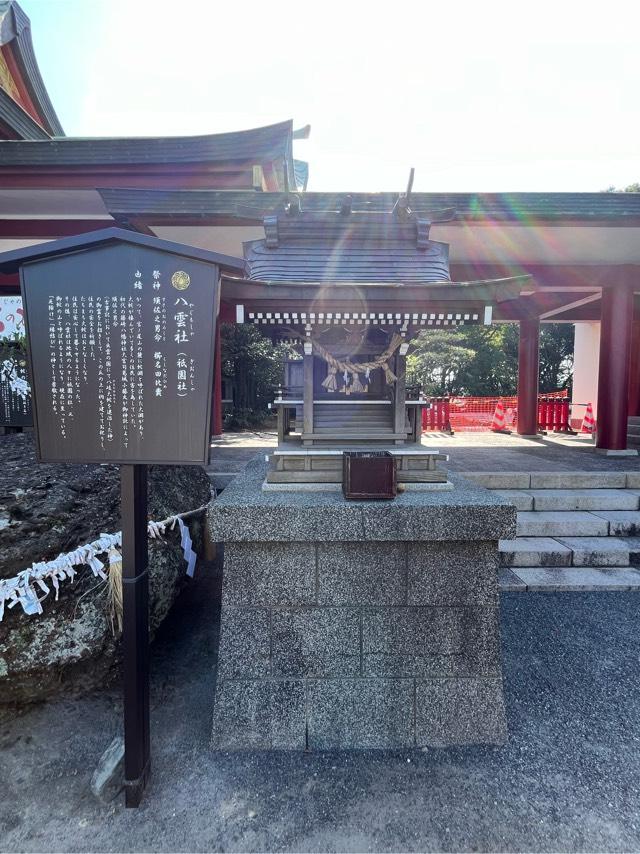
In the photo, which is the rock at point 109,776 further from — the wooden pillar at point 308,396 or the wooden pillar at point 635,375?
the wooden pillar at point 635,375

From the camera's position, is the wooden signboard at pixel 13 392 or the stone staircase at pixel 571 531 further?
the wooden signboard at pixel 13 392

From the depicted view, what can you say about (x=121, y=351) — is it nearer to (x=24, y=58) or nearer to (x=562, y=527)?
(x=562, y=527)

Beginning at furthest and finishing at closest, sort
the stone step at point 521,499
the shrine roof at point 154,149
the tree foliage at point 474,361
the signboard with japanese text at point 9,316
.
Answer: the tree foliage at point 474,361
the signboard with japanese text at point 9,316
the shrine roof at point 154,149
the stone step at point 521,499

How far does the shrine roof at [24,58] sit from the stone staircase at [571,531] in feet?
40.3

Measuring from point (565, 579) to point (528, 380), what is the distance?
8210mm

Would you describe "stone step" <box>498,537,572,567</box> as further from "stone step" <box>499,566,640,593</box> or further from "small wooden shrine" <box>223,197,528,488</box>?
"small wooden shrine" <box>223,197,528,488</box>

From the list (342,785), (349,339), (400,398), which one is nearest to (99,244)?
(349,339)

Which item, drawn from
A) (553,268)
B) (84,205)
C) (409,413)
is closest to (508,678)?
(409,413)

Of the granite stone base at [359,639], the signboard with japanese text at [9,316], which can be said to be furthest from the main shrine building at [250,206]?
the granite stone base at [359,639]

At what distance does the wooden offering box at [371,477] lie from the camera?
275 cm

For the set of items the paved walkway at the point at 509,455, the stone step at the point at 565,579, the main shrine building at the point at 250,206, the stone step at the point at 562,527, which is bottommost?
the stone step at the point at 565,579

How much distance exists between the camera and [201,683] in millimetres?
3074

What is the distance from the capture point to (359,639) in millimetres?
2615

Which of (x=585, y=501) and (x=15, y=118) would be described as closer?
(x=585, y=501)
